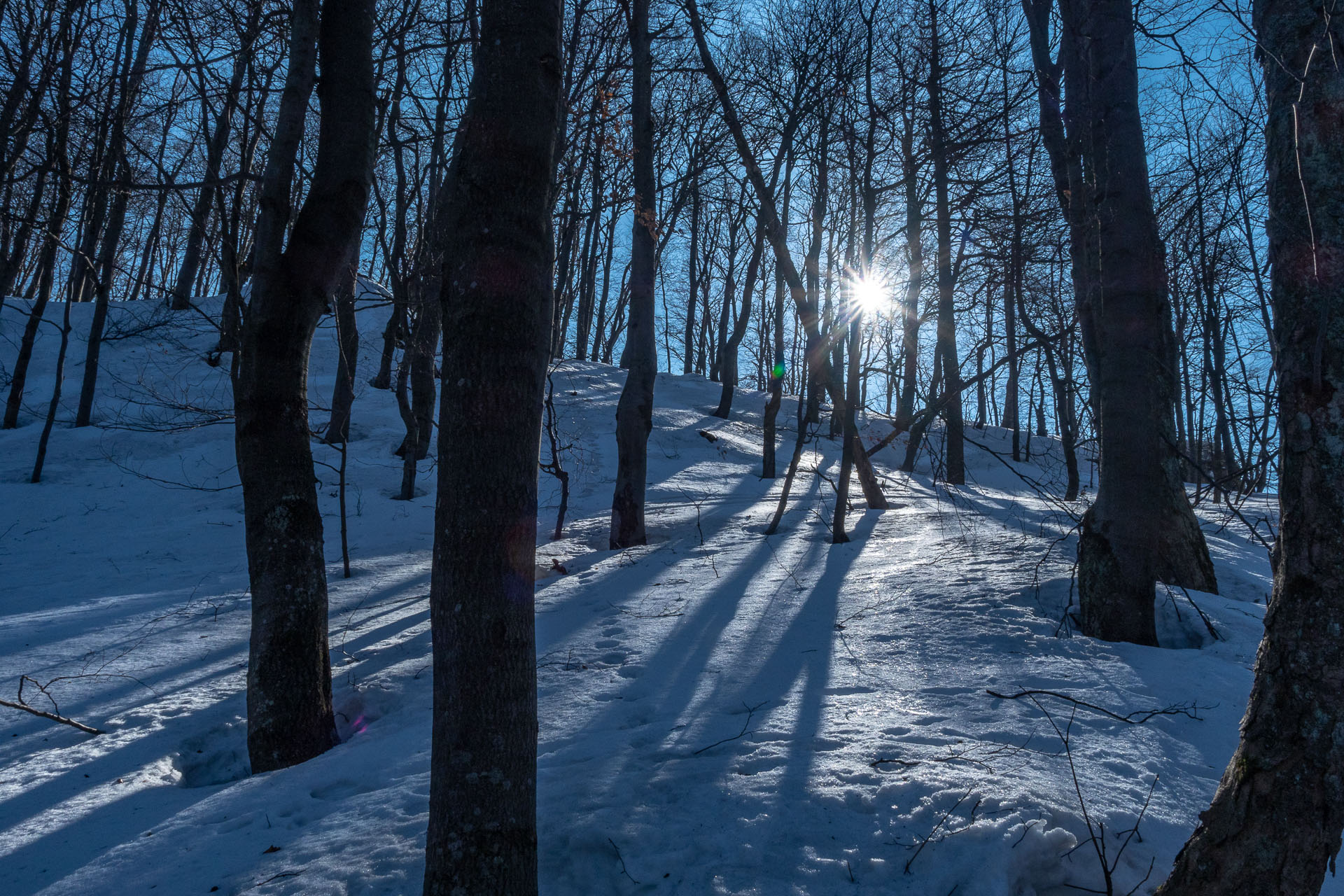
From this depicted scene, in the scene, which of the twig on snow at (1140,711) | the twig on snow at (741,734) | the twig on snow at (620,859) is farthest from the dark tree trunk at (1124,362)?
the twig on snow at (620,859)

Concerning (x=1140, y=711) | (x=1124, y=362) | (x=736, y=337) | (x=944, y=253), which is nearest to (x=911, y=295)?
(x=944, y=253)

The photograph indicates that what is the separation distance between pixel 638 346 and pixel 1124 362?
539 centimetres

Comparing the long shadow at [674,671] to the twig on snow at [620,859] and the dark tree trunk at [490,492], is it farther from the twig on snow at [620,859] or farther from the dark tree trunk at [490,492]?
the dark tree trunk at [490,492]

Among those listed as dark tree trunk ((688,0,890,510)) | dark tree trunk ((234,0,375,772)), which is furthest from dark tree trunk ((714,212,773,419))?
dark tree trunk ((234,0,375,772))

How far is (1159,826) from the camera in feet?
7.16

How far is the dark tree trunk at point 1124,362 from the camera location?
3.74 meters

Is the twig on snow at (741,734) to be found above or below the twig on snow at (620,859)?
above

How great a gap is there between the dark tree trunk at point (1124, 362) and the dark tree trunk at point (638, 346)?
4824mm

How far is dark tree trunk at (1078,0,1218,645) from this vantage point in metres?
3.74

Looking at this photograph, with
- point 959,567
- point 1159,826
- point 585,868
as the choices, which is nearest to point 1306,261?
point 1159,826

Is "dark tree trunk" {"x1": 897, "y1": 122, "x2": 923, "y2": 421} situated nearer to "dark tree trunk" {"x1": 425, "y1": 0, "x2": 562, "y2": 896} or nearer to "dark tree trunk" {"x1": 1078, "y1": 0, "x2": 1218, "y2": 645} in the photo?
"dark tree trunk" {"x1": 1078, "y1": 0, "x2": 1218, "y2": 645}

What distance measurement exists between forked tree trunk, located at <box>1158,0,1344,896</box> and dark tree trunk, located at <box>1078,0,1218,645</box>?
6.94ft

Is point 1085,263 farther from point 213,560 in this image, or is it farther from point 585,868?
point 213,560

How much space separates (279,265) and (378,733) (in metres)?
2.51
